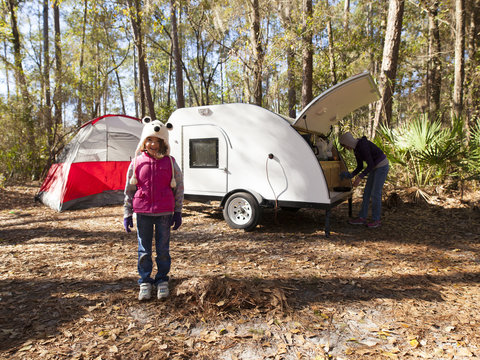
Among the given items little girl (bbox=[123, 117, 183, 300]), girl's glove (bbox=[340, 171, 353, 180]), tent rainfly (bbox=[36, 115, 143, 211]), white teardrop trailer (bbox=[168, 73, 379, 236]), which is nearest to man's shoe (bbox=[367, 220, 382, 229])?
white teardrop trailer (bbox=[168, 73, 379, 236])

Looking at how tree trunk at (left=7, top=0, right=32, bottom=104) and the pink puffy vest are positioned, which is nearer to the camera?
the pink puffy vest

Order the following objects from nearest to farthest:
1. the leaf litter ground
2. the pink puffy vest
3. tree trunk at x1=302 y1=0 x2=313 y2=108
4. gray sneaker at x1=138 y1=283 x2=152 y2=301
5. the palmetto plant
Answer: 1. the leaf litter ground
2. the pink puffy vest
3. gray sneaker at x1=138 y1=283 x2=152 y2=301
4. the palmetto plant
5. tree trunk at x1=302 y1=0 x2=313 y2=108

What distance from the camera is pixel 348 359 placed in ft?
7.55

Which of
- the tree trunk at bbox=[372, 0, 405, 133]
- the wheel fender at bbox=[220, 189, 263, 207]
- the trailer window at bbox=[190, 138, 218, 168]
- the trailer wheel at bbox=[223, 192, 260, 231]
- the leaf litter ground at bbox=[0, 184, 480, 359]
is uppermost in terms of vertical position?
the tree trunk at bbox=[372, 0, 405, 133]

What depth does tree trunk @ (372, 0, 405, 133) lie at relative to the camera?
27.2ft

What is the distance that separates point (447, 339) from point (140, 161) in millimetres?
3251

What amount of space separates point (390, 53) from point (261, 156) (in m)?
5.66

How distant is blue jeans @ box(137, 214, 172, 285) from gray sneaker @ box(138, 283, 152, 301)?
6cm

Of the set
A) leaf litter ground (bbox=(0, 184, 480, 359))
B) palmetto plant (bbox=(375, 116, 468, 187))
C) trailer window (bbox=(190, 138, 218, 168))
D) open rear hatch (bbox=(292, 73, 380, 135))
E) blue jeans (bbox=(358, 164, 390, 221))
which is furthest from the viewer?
palmetto plant (bbox=(375, 116, 468, 187))

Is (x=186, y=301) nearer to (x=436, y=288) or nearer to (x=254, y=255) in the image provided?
(x=254, y=255)

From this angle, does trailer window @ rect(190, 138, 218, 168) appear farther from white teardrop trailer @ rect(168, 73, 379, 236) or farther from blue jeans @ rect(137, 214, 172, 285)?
blue jeans @ rect(137, 214, 172, 285)

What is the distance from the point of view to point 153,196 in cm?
311

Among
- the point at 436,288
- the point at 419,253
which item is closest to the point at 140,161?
→ the point at 436,288

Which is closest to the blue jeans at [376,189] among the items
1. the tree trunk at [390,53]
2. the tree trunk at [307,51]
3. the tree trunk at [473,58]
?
the tree trunk at [390,53]
